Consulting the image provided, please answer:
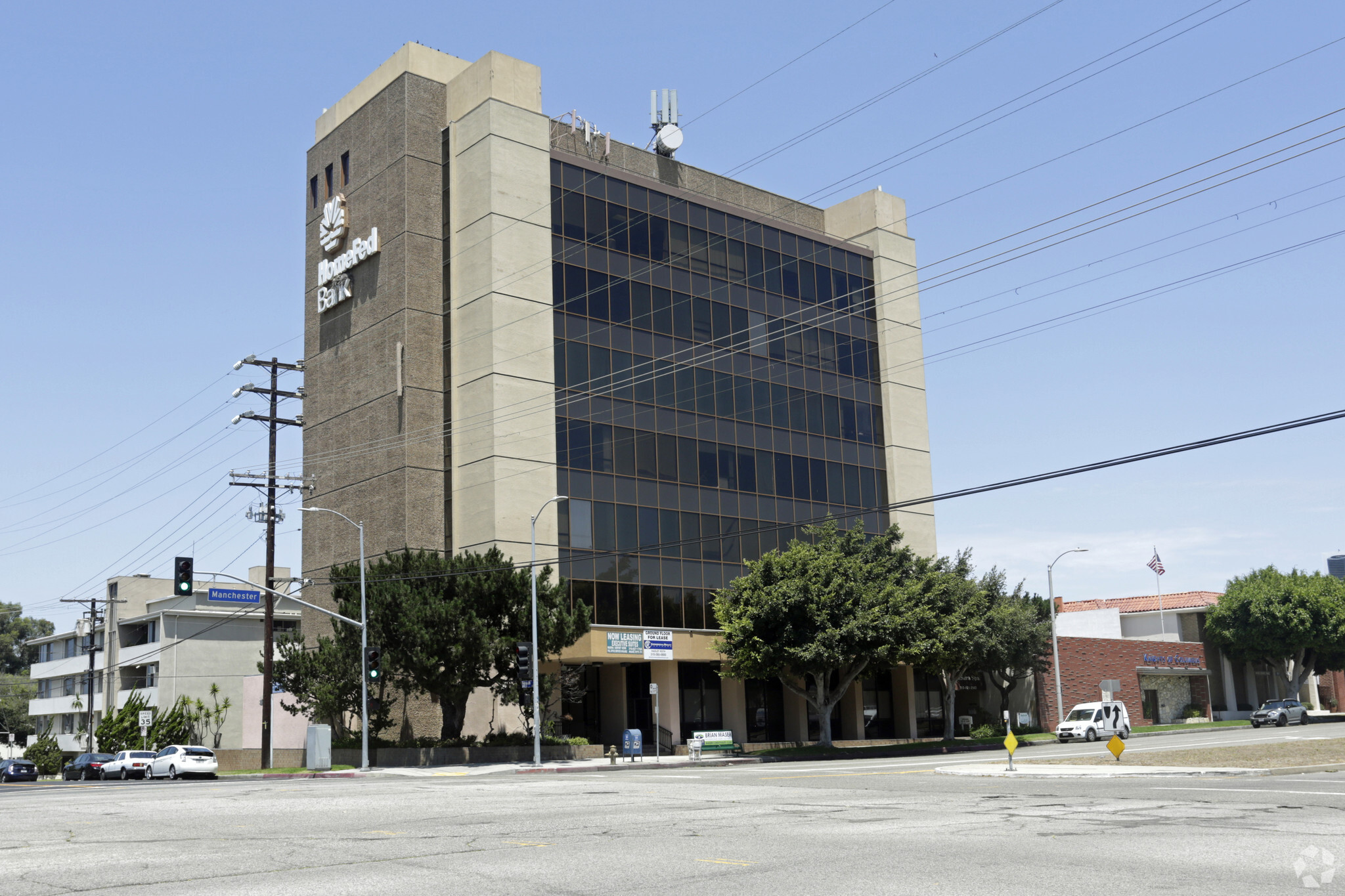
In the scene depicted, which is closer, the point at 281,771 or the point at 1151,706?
the point at 281,771

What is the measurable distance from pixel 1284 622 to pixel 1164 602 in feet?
30.0

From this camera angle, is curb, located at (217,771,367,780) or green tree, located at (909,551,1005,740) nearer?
curb, located at (217,771,367,780)

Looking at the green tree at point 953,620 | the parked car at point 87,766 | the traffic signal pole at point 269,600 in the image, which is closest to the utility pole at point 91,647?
the parked car at point 87,766

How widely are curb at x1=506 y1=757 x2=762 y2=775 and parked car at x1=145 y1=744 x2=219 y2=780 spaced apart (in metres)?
15.1

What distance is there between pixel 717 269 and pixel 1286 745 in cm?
3360

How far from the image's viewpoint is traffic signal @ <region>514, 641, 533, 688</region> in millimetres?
42500

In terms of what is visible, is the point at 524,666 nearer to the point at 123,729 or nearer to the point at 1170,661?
the point at 123,729

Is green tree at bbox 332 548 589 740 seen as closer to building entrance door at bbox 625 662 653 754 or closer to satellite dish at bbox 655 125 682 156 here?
building entrance door at bbox 625 662 653 754

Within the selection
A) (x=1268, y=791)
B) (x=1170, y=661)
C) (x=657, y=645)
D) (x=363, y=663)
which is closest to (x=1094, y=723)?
(x=657, y=645)

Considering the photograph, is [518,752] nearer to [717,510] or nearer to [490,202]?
[717,510]

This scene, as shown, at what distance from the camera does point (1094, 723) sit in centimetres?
5531

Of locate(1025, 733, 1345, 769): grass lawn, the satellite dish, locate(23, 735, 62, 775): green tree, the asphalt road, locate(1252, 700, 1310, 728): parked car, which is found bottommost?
locate(23, 735, 62, 775): green tree

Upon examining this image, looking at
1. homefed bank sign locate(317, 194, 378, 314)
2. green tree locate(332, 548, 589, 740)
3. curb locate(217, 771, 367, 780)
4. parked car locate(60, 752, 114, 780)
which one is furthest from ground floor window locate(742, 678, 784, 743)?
parked car locate(60, 752, 114, 780)

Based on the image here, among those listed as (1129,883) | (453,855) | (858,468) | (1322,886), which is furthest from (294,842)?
(858,468)
